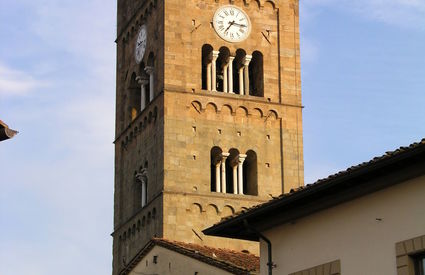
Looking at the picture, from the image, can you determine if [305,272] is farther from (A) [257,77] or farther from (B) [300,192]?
(A) [257,77]

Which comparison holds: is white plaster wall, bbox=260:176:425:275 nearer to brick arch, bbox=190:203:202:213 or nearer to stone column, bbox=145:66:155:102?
brick arch, bbox=190:203:202:213

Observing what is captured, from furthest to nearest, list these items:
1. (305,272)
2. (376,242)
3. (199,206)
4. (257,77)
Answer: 1. (257,77)
2. (199,206)
3. (305,272)
4. (376,242)

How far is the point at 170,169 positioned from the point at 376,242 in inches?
1149

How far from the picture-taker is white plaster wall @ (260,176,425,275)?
22969 mm

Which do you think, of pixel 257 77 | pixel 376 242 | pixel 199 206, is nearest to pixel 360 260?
pixel 376 242

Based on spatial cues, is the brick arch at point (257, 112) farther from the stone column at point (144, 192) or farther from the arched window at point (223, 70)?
the stone column at point (144, 192)

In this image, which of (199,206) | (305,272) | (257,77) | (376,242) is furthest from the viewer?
(257,77)

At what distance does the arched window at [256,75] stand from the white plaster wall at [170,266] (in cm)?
2183

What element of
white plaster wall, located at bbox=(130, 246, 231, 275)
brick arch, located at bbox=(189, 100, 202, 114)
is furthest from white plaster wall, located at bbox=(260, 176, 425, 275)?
brick arch, located at bbox=(189, 100, 202, 114)

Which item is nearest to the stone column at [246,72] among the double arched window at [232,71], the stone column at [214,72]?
the double arched window at [232,71]

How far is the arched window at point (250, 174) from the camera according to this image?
5366 centimetres

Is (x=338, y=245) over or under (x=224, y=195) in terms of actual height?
under

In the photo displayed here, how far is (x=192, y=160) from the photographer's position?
52.8 meters

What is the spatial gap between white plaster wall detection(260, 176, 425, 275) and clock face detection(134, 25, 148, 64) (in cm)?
3165
